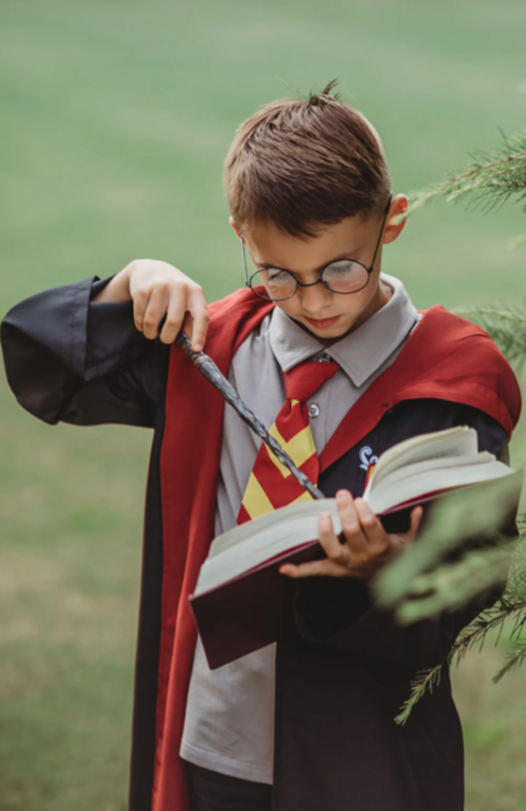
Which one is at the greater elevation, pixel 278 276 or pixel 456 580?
pixel 278 276

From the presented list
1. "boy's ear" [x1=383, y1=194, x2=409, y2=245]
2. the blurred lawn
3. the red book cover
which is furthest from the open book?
the blurred lawn

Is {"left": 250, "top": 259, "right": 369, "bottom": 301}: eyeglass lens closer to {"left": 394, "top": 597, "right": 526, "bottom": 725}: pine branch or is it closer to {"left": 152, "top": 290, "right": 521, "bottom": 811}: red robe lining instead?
{"left": 152, "top": 290, "right": 521, "bottom": 811}: red robe lining

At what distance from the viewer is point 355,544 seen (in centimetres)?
87

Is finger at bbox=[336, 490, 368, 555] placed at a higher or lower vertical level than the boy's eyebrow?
lower

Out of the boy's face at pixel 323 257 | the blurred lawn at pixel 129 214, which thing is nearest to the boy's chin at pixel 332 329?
the boy's face at pixel 323 257

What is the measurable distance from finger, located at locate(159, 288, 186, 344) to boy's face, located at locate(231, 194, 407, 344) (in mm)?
100

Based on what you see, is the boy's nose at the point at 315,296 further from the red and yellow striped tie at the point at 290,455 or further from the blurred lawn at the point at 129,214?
the blurred lawn at the point at 129,214

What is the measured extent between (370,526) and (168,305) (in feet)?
1.34

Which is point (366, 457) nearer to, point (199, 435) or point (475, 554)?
point (199, 435)

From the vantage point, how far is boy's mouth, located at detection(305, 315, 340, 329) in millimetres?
1093

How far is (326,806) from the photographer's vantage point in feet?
3.42

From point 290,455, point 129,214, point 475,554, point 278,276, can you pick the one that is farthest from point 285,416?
point 129,214

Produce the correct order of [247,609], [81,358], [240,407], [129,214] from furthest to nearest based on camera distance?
1. [129,214]
2. [81,358]
3. [240,407]
4. [247,609]

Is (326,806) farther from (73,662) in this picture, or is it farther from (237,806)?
(73,662)
